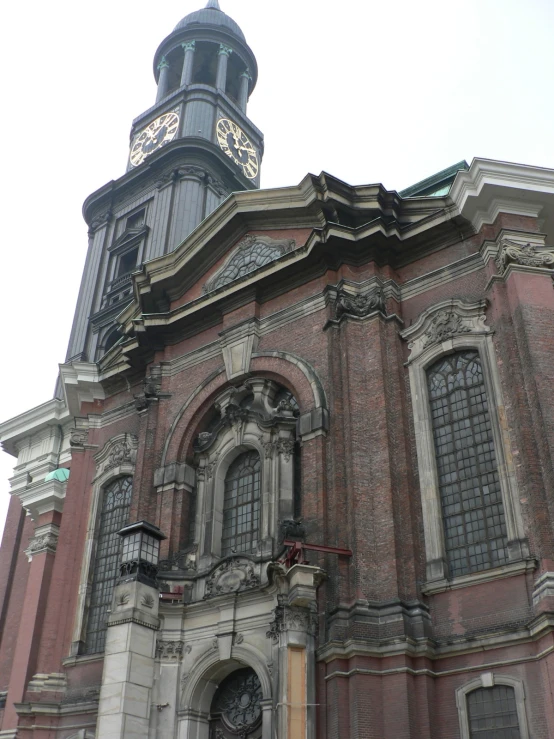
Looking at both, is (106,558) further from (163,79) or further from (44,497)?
(163,79)

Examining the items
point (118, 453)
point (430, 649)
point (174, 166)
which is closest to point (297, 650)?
point (430, 649)

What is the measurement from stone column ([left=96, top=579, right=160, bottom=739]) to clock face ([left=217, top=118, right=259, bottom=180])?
1026 inches

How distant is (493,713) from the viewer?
14.2 metres

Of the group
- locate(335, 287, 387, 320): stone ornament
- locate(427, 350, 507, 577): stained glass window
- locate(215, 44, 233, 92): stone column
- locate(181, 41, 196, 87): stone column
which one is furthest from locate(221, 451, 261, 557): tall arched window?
locate(215, 44, 233, 92): stone column


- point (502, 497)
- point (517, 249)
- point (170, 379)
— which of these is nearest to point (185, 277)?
point (170, 379)

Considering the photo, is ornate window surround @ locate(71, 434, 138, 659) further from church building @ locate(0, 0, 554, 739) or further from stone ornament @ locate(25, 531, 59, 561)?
stone ornament @ locate(25, 531, 59, 561)

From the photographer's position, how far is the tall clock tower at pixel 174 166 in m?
35.2

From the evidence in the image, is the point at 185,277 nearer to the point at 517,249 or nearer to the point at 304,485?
the point at 304,485

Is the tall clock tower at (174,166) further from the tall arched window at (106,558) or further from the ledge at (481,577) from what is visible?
the ledge at (481,577)

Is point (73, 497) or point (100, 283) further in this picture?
point (100, 283)

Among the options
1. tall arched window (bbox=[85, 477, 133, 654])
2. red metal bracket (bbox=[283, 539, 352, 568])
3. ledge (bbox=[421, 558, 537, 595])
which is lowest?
ledge (bbox=[421, 558, 537, 595])

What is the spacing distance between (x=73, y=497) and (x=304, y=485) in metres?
8.77

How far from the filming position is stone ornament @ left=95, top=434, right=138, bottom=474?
23.7 meters

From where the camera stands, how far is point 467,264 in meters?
19.0
